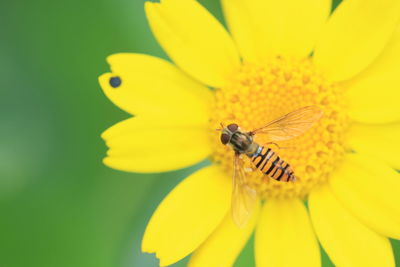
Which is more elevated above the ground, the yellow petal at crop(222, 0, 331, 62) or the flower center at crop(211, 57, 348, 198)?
the yellow petal at crop(222, 0, 331, 62)

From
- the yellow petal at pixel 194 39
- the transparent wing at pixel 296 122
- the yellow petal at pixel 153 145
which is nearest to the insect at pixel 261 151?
the transparent wing at pixel 296 122

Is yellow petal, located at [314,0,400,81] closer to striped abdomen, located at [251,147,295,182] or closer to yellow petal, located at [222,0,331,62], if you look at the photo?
yellow petal, located at [222,0,331,62]

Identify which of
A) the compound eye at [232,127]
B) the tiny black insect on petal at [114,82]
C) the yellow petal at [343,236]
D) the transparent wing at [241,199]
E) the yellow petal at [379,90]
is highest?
the tiny black insect on petal at [114,82]

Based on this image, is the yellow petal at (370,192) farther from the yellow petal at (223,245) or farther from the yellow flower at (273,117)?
the yellow petal at (223,245)

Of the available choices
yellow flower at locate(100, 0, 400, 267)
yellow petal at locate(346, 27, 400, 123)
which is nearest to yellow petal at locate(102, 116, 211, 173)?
yellow flower at locate(100, 0, 400, 267)

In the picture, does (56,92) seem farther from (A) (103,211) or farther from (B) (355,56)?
(B) (355,56)

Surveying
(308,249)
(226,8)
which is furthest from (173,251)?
(226,8)

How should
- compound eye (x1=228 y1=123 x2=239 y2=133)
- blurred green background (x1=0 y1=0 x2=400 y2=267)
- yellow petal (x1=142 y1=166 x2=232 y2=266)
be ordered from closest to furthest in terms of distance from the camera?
yellow petal (x1=142 y1=166 x2=232 y2=266), compound eye (x1=228 y1=123 x2=239 y2=133), blurred green background (x1=0 y1=0 x2=400 y2=267)

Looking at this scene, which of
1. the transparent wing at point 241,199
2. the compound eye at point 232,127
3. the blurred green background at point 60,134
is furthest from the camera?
the blurred green background at point 60,134
